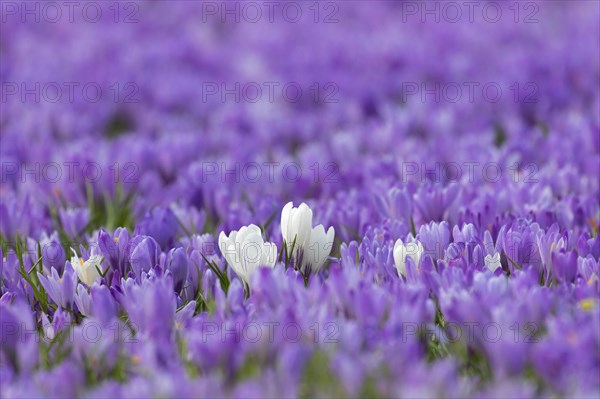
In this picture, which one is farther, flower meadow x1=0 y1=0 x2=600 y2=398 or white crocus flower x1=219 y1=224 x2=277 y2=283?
white crocus flower x1=219 y1=224 x2=277 y2=283

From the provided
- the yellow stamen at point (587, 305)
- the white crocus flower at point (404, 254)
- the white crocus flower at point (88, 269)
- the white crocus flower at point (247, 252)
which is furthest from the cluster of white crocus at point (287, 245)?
the yellow stamen at point (587, 305)

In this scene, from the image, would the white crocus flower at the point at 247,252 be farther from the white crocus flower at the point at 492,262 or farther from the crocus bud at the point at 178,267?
the white crocus flower at the point at 492,262

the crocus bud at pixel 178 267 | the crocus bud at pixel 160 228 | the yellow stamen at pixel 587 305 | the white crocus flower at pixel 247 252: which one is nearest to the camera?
the yellow stamen at pixel 587 305

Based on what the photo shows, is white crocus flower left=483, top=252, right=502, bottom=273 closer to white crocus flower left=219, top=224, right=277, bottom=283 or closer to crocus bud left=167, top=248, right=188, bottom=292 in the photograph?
white crocus flower left=219, top=224, right=277, bottom=283

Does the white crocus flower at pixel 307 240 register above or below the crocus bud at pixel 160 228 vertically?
above

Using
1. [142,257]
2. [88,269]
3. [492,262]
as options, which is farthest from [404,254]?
[88,269]

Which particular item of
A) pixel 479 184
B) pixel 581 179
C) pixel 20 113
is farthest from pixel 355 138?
pixel 20 113

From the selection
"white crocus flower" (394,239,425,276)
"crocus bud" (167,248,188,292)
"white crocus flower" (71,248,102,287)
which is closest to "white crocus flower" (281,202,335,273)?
"white crocus flower" (394,239,425,276)
